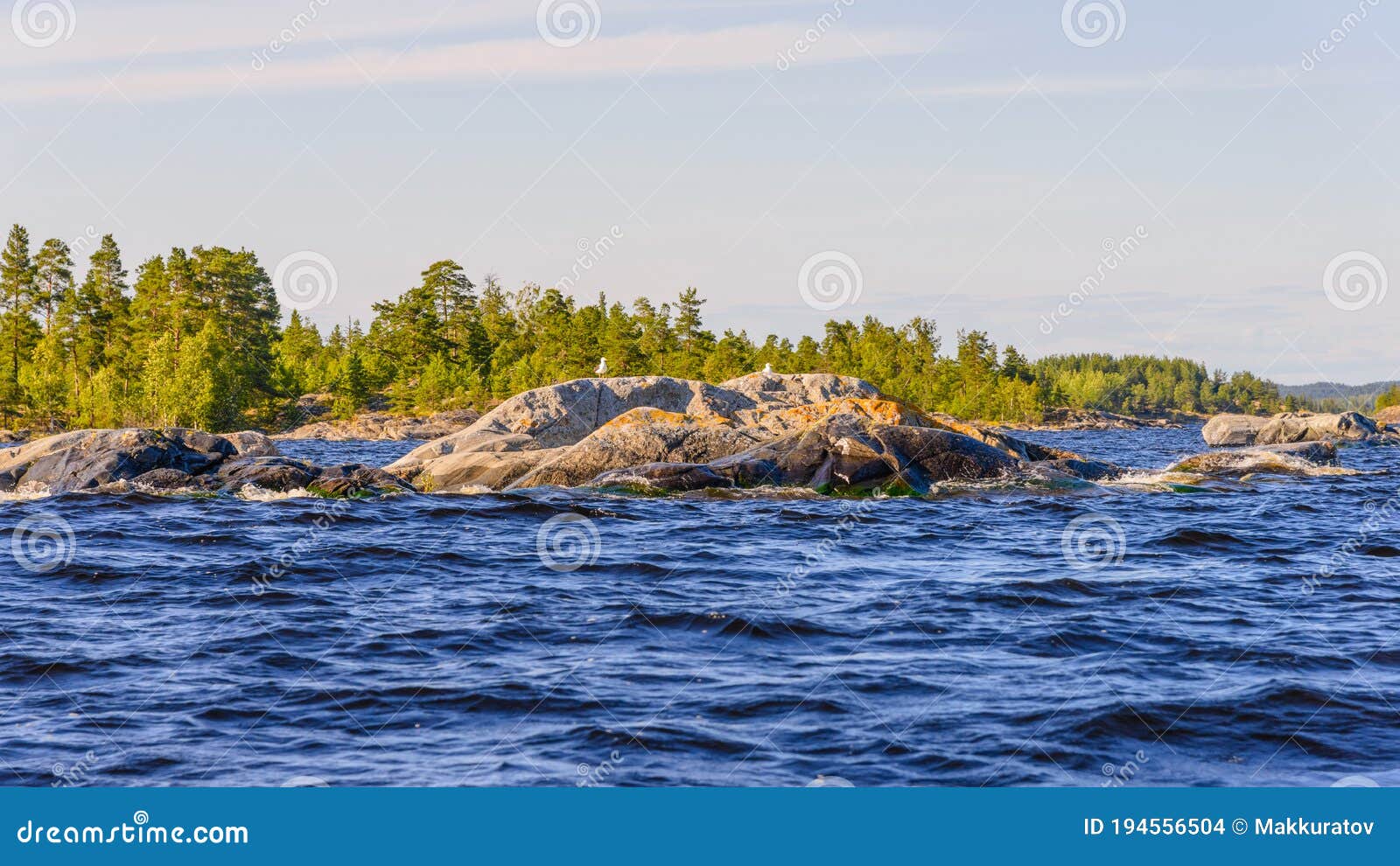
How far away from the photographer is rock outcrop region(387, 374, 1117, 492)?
26953 mm

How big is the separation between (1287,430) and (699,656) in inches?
2639

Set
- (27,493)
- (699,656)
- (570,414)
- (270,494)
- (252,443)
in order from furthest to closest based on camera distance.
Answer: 1. (252,443)
2. (570,414)
3. (27,493)
4. (270,494)
5. (699,656)

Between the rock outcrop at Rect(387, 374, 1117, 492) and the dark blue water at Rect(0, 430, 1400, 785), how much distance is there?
600 cm

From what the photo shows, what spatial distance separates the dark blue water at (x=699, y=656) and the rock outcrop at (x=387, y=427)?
6375 cm

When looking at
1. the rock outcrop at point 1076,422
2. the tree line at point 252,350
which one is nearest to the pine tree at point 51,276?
the tree line at point 252,350

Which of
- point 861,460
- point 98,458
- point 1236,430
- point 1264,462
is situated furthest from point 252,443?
point 1236,430

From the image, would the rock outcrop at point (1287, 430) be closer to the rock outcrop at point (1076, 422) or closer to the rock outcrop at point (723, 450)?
the rock outcrop at point (723, 450)

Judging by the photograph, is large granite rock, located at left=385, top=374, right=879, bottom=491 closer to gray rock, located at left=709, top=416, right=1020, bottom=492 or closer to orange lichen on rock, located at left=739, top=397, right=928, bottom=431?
orange lichen on rock, located at left=739, top=397, right=928, bottom=431

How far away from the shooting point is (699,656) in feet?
37.0

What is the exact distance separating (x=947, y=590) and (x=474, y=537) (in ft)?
28.6

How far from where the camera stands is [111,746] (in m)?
8.45

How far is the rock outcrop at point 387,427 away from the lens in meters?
83.7

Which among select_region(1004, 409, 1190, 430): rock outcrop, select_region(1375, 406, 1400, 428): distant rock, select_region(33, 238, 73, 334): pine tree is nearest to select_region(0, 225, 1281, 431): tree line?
select_region(33, 238, 73, 334): pine tree

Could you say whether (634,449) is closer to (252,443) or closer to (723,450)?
(723,450)
